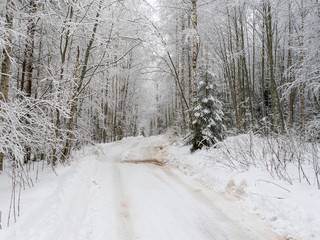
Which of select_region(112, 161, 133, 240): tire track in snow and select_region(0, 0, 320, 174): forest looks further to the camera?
select_region(0, 0, 320, 174): forest

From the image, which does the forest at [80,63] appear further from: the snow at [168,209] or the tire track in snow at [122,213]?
the tire track in snow at [122,213]

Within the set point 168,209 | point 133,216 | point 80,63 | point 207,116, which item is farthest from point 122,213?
point 80,63

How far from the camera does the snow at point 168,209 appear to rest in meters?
2.96

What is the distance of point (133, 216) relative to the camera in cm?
360

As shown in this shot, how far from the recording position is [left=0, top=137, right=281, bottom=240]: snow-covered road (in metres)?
2.93

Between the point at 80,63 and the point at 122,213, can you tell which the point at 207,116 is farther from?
the point at 80,63

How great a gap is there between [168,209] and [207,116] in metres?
6.47

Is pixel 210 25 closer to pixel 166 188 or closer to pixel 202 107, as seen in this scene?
pixel 202 107

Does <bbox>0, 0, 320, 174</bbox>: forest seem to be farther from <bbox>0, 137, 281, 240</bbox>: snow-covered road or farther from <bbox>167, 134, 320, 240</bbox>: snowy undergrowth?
<bbox>0, 137, 281, 240</bbox>: snow-covered road

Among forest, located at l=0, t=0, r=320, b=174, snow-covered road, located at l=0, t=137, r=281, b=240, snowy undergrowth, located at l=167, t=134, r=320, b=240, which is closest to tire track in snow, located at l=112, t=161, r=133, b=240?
snow-covered road, located at l=0, t=137, r=281, b=240

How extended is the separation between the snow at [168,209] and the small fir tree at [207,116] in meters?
4.02

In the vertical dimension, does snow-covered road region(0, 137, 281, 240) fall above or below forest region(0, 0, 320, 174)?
below

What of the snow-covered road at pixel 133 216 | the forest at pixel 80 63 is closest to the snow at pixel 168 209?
the snow-covered road at pixel 133 216

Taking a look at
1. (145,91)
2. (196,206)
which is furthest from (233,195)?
(145,91)
